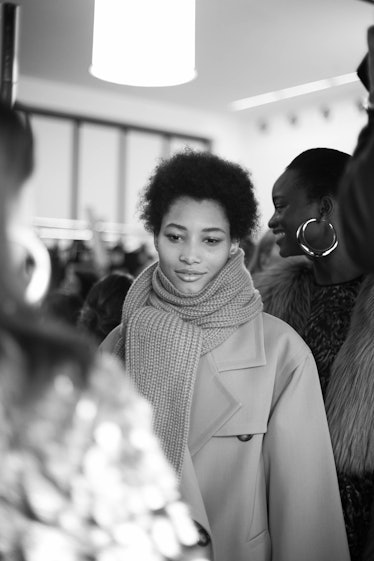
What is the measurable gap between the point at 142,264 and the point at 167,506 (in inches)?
199

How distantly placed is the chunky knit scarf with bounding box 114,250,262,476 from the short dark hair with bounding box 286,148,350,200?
295mm

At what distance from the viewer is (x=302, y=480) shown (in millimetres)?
1692

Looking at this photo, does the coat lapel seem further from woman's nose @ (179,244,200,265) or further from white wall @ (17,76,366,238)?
white wall @ (17,76,366,238)

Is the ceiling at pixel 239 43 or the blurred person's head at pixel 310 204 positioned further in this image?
the ceiling at pixel 239 43

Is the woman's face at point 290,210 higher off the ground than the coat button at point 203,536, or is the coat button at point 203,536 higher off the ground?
the woman's face at point 290,210

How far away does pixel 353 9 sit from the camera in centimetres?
587

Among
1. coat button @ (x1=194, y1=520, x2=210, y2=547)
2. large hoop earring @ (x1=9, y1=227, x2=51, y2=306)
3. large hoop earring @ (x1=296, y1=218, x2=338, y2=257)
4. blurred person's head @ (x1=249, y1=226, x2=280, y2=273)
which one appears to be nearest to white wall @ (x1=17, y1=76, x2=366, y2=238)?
blurred person's head @ (x1=249, y1=226, x2=280, y2=273)

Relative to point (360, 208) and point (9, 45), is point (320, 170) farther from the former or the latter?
point (360, 208)

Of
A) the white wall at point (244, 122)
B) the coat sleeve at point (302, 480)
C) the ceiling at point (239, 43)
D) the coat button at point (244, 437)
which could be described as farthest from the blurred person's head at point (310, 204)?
the white wall at point (244, 122)

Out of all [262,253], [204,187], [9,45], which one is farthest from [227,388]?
[262,253]

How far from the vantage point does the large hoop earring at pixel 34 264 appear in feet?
2.44

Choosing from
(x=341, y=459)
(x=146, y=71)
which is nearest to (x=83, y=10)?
(x=146, y=71)

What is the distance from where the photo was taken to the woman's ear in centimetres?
196

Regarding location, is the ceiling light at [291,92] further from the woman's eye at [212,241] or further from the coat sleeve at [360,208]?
the coat sleeve at [360,208]
